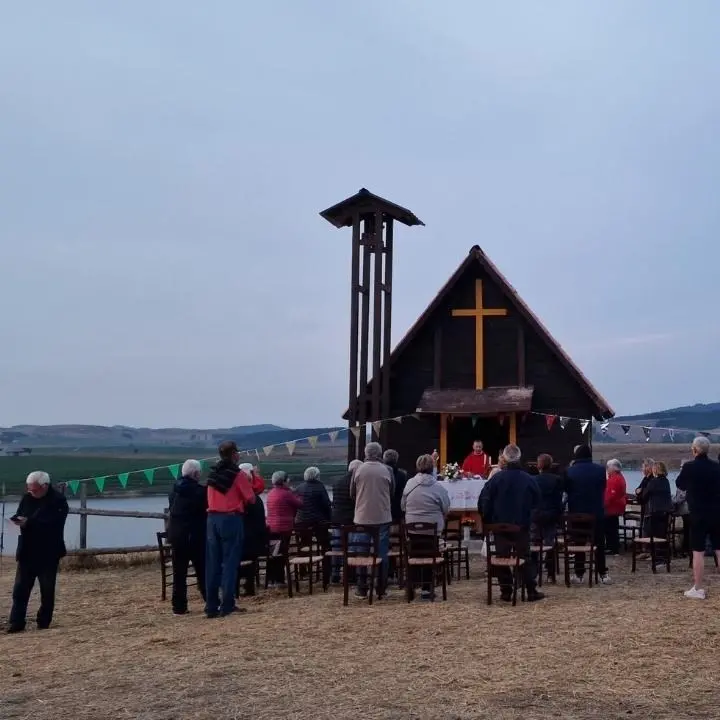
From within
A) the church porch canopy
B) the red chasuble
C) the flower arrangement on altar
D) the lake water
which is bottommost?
the lake water

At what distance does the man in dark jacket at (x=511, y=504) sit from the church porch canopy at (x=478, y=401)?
5.85 metres

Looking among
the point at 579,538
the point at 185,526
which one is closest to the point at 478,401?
the point at 579,538

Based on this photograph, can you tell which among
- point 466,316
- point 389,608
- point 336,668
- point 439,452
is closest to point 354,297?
point 466,316

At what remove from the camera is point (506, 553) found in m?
9.29

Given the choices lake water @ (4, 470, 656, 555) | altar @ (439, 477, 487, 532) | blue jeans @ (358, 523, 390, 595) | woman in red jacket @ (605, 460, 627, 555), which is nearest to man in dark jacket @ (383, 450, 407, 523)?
blue jeans @ (358, 523, 390, 595)

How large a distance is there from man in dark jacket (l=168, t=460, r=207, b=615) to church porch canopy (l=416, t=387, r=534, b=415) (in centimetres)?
644

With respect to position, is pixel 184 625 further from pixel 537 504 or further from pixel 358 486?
pixel 537 504

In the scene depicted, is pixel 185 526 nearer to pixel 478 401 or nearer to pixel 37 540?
pixel 37 540

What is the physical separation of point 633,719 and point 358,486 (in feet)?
15.2

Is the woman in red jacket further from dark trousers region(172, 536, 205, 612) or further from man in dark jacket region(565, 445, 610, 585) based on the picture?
dark trousers region(172, 536, 205, 612)

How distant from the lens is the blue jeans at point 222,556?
8938mm

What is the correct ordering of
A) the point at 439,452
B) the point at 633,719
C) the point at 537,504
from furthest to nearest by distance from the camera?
the point at 439,452 → the point at 537,504 → the point at 633,719

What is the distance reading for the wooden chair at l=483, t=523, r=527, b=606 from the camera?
29.4 feet

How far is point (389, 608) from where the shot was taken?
899 centimetres
